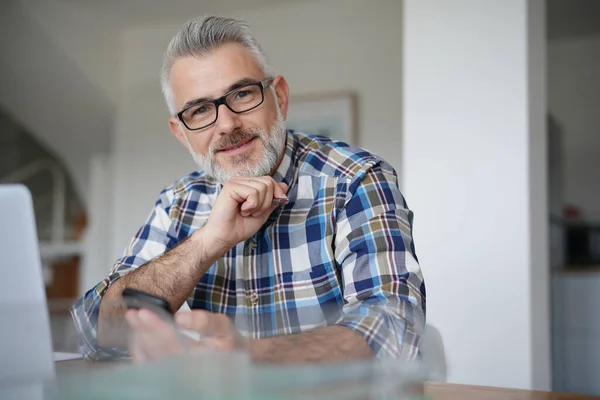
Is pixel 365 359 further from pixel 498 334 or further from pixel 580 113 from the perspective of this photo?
pixel 580 113

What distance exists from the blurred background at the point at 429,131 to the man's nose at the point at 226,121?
0.95m

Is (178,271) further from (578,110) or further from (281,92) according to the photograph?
(578,110)

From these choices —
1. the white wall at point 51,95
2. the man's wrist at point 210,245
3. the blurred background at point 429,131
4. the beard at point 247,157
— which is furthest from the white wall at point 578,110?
the man's wrist at point 210,245

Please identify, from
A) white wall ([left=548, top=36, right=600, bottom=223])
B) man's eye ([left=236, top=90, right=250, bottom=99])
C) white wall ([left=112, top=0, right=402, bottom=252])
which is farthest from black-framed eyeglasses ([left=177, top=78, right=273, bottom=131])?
white wall ([left=548, top=36, right=600, bottom=223])

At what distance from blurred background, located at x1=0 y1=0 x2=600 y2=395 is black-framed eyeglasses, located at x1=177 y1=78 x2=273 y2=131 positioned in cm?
92

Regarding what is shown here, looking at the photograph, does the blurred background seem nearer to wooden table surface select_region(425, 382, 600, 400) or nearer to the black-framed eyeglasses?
the black-framed eyeglasses

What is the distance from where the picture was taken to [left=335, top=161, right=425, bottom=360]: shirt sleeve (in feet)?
3.44

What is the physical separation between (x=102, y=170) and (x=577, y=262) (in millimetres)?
3814

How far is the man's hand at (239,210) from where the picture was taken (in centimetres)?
122

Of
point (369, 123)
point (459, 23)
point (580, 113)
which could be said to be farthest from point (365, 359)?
point (580, 113)

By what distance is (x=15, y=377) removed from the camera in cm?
44

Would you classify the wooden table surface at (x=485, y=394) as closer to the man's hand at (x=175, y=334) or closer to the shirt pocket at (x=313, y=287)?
the man's hand at (x=175, y=334)

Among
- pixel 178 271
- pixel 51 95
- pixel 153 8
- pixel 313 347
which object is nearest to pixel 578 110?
pixel 153 8

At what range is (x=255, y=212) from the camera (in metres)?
1.26
